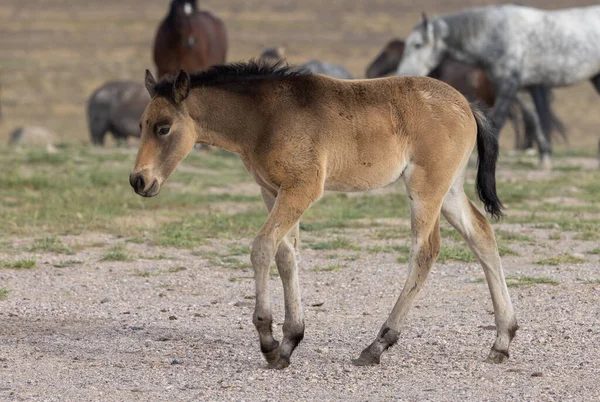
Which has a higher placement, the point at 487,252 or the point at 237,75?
the point at 237,75

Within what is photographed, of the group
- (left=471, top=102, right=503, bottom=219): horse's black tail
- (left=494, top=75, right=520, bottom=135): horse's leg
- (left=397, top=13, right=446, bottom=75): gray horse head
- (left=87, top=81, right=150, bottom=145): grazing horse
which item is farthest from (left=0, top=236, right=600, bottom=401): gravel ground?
(left=87, top=81, right=150, bottom=145): grazing horse

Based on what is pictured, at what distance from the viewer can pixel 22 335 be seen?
6.77 m

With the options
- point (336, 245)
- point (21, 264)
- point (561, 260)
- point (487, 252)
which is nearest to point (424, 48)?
point (336, 245)

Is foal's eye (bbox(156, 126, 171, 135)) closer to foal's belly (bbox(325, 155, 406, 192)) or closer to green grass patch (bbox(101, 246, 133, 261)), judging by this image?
foal's belly (bbox(325, 155, 406, 192))

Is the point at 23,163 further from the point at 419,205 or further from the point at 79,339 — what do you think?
the point at 419,205

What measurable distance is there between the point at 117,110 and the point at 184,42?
3655mm

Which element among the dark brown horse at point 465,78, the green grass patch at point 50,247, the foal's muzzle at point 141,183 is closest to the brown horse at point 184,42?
the dark brown horse at point 465,78

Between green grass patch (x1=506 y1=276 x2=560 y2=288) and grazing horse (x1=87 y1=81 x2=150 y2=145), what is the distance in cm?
1379

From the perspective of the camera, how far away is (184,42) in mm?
18250

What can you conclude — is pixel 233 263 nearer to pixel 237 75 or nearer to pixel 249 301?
pixel 249 301

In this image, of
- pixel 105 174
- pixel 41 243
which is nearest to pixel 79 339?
pixel 41 243

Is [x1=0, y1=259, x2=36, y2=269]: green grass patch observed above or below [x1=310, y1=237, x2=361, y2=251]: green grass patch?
above

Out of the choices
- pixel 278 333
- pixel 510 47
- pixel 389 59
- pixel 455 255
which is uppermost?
pixel 278 333

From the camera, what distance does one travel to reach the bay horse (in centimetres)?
607
